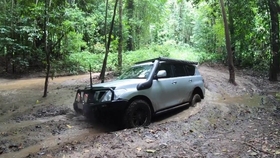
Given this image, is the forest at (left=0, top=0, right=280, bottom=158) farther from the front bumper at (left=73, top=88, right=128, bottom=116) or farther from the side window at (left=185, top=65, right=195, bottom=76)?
the side window at (left=185, top=65, right=195, bottom=76)

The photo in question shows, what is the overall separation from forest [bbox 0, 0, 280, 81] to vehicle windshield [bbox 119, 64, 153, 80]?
12.4 feet

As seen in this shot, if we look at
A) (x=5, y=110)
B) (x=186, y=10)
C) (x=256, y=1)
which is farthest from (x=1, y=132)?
(x=186, y=10)

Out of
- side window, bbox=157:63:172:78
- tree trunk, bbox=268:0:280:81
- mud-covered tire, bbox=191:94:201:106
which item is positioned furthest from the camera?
Result: tree trunk, bbox=268:0:280:81

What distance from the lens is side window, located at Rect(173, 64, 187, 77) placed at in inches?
294

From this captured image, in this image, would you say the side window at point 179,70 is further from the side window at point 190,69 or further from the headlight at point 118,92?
the headlight at point 118,92

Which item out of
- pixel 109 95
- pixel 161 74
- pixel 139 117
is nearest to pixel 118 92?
pixel 109 95

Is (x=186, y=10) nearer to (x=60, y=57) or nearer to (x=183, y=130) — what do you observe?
(x=60, y=57)

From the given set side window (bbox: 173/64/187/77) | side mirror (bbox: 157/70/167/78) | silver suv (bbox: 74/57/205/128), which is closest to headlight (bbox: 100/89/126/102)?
silver suv (bbox: 74/57/205/128)

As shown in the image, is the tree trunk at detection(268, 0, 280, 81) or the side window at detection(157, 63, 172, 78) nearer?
the side window at detection(157, 63, 172, 78)

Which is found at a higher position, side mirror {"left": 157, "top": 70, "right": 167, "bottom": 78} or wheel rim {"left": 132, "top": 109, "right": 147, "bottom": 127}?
side mirror {"left": 157, "top": 70, "right": 167, "bottom": 78}

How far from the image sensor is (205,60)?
2150 centimetres

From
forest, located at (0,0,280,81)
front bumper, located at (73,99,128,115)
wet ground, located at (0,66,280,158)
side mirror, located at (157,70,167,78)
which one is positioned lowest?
wet ground, located at (0,66,280,158)

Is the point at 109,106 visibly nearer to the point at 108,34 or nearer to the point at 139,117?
the point at 139,117

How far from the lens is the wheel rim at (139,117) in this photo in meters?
5.81
